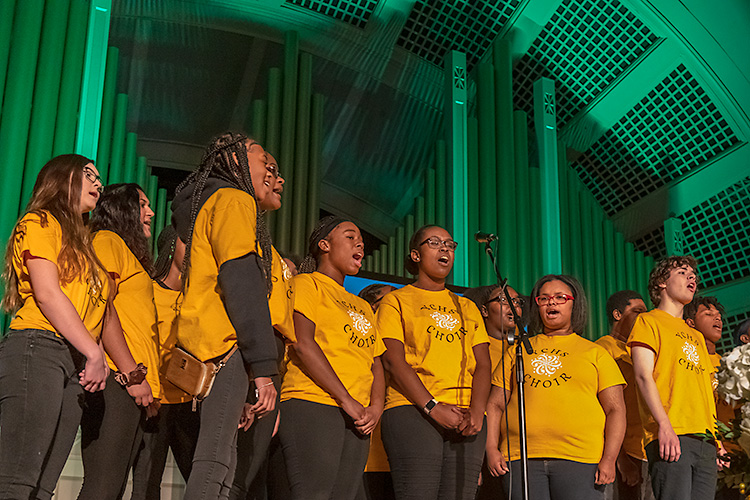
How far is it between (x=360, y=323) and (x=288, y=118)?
377 centimetres

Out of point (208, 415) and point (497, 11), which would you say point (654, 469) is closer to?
point (208, 415)

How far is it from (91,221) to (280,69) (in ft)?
14.0

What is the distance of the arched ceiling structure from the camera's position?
21.7 feet

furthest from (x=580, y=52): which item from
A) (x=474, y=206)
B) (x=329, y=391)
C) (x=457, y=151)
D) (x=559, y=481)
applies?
(x=329, y=391)

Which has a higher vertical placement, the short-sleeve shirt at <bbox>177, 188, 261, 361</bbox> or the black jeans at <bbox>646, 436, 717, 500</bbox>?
the short-sleeve shirt at <bbox>177, 188, 261, 361</bbox>

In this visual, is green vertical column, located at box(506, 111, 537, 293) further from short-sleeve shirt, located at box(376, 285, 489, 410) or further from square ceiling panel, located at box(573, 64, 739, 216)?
short-sleeve shirt, located at box(376, 285, 489, 410)

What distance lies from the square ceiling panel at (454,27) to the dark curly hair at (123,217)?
473 cm

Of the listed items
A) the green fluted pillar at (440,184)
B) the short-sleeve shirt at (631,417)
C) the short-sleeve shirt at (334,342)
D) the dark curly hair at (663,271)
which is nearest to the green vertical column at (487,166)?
the green fluted pillar at (440,184)

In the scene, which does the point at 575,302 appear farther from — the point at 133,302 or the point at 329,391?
the point at 133,302

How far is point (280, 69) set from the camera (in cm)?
662

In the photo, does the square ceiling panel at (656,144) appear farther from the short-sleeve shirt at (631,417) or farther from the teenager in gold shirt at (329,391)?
the teenager in gold shirt at (329,391)

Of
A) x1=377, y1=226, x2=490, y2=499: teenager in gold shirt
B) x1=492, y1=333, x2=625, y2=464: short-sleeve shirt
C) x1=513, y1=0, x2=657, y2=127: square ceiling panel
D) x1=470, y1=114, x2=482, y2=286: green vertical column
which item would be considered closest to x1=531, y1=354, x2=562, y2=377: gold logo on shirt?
x1=492, y1=333, x2=625, y2=464: short-sleeve shirt

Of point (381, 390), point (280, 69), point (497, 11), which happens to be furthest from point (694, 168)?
point (381, 390)

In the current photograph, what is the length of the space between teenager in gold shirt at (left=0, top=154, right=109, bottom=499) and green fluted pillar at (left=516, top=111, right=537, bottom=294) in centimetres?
434
